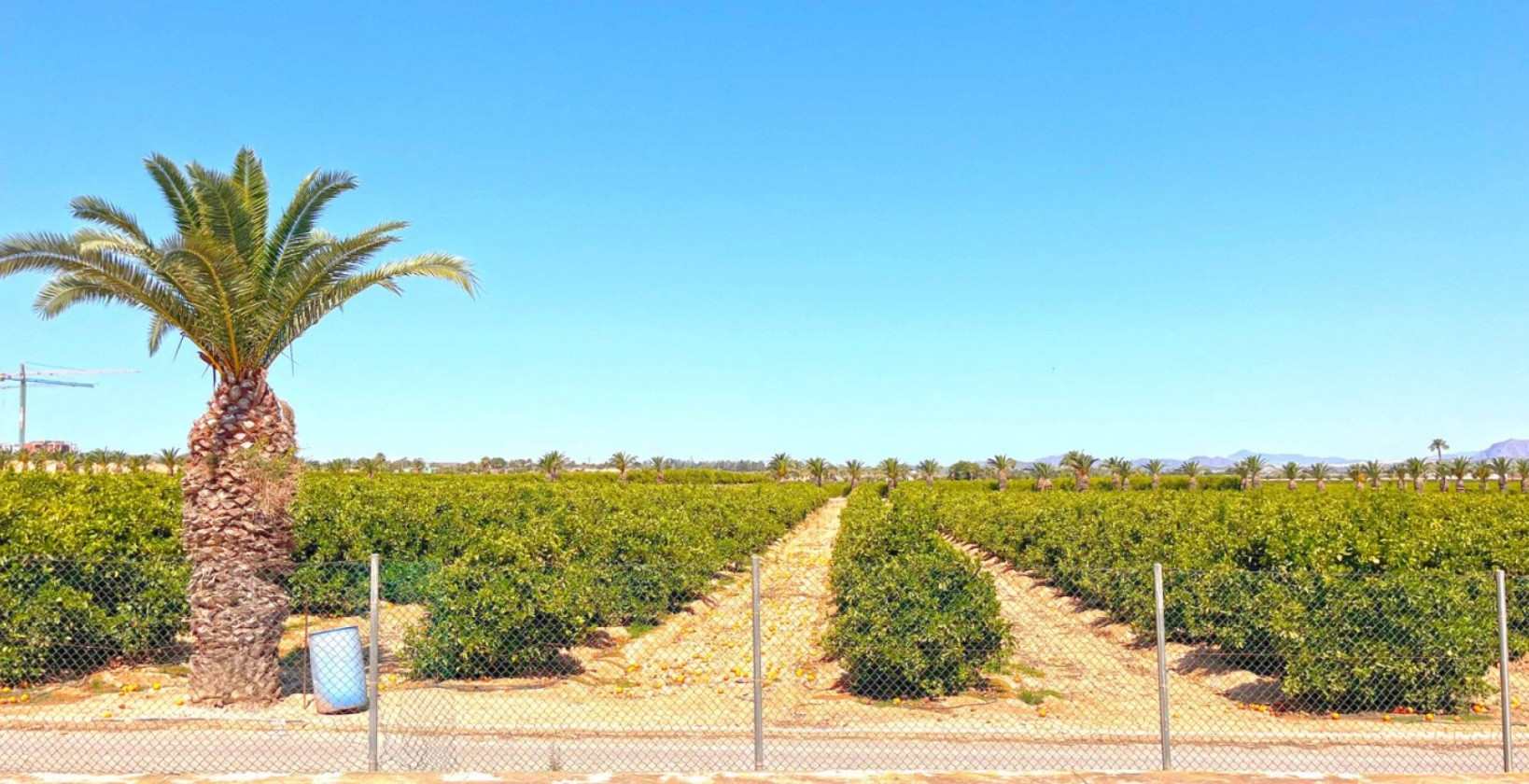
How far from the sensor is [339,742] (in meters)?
8.72

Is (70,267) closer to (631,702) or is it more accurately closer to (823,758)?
(631,702)

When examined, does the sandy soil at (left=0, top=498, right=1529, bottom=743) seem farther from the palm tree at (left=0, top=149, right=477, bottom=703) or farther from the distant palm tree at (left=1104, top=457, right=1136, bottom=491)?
the distant palm tree at (left=1104, top=457, right=1136, bottom=491)

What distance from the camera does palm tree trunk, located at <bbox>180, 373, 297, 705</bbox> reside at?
997 centimetres

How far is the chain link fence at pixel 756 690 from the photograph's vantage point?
8.14 m

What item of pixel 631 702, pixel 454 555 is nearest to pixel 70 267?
pixel 631 702

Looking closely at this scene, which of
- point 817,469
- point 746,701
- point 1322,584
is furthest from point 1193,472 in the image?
point 746,701

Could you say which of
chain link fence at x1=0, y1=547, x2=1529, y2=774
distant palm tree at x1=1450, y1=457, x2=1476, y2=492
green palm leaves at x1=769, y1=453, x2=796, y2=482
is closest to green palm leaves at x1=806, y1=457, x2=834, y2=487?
green palm leaves at x1=769, y1=453, x2=796, y2=482

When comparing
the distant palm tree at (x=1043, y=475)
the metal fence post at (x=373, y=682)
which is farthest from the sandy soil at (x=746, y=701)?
the distant palm tree at (x=1043, y=475)

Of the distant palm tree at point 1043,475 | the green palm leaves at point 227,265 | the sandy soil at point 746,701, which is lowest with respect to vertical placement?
the sandy soil at point 746,701

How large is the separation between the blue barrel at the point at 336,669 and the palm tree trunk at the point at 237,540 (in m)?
0.75

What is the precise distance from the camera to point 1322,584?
34.0 ft

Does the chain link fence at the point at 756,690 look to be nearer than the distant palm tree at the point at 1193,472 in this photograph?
Yes

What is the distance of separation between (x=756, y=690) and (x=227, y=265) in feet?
23.4

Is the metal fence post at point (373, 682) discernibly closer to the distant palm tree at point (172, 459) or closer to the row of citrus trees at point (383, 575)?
the row of citrus trees at point (383, 575)
